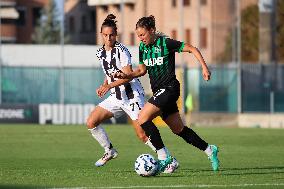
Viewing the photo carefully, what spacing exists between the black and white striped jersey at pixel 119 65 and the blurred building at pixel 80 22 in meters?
83.4

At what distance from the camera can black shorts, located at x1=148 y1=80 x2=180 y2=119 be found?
17031mm

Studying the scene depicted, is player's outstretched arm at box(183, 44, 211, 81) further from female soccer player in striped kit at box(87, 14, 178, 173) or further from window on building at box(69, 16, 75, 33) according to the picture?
window on building at box(69, 16, 75, 33)

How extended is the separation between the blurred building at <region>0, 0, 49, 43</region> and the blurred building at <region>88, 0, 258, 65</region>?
12.2 metres

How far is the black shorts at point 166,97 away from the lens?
17.0 m

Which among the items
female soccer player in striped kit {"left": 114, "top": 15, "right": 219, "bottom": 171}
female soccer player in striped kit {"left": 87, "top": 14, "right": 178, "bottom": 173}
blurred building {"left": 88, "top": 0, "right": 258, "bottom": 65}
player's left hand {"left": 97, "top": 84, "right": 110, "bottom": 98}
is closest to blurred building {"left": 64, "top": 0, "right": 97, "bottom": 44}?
blurred building {"left": 88, "top": 0, "right": 258, "bottom": 65}

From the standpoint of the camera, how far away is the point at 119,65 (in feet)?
60.5

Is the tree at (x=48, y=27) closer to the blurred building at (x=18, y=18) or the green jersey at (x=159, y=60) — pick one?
the blurred building at (x=18, y=18)

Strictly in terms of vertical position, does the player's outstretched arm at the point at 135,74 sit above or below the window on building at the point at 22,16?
below

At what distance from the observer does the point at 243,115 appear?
5072 cm

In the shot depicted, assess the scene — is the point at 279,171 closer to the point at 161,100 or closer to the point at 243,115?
the point at 161,100

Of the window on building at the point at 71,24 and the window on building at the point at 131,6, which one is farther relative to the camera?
the window on building at the point at 71,24

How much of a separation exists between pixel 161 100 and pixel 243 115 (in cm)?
3398

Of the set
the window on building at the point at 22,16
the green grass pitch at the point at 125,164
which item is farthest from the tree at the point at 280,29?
the green grass pitch at the point at 125,164

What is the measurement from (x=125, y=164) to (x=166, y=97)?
3198 millimetres
